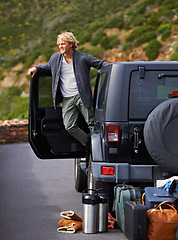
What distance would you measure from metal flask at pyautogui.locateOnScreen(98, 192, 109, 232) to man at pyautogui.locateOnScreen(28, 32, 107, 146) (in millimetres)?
1801

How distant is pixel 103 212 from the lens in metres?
6.52

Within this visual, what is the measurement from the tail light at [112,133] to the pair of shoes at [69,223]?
3.34 feet

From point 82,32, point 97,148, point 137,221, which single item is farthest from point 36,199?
point 82,32

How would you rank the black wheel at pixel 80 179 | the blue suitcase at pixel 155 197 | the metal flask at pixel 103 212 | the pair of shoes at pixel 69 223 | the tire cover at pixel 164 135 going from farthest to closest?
the black wheel at pixel 80 179 → the pair of shoes at pixel 69 223 → the metal flask at pixel 103 212 → the tire cover at pixel 164 135 → the blue suitcase at pixel 155 197

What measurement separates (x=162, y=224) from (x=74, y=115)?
9.65 ft

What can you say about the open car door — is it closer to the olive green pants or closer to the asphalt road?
the olive green pants

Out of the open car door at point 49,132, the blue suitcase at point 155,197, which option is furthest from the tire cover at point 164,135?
the open car door at point 49,132

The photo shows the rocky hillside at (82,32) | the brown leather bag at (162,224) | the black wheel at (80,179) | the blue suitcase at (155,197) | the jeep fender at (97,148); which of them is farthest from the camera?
the rocky hillside at (82,32)

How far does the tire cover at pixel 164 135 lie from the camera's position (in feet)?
20.9

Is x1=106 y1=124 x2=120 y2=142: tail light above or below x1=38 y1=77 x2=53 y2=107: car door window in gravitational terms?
below

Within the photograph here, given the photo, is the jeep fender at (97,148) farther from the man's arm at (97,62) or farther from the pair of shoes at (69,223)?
the man's arm at (97,62)

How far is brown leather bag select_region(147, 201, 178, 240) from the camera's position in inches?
230

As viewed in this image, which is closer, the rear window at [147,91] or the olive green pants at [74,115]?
the rear window at [147,91]

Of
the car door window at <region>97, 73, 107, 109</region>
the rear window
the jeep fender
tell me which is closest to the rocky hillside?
the car door window at <region>97, 73, 107, 109</region>
